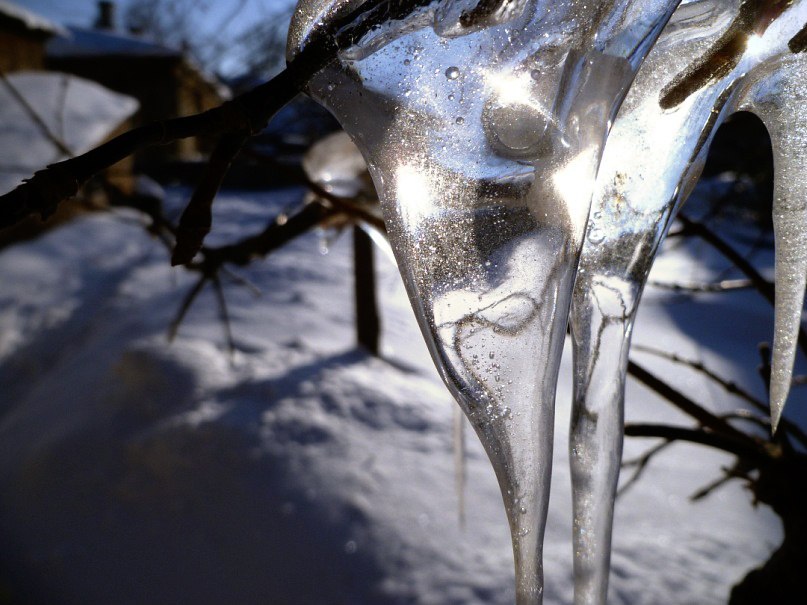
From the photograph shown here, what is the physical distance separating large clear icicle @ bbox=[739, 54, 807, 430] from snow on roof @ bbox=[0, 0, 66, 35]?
808 centimetres

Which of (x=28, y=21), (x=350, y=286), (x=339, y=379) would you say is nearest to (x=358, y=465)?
(x=339, y=379)

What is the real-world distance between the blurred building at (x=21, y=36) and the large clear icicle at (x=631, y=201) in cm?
773

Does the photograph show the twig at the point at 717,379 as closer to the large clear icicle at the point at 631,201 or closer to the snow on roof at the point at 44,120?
the large clear icicle at the point at 631,201

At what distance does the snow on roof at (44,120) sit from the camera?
4.47 meters

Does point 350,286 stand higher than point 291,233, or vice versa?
point 350,286

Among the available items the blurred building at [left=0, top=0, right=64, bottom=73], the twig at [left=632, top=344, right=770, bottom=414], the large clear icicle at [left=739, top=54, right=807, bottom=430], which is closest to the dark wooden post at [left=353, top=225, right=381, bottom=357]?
the twig at [left=632, top=344, right=770, bottom=414]

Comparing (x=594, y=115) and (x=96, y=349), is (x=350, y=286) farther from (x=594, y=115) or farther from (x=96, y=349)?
(x=594, y=115)

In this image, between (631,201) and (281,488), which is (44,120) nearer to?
(281,488)

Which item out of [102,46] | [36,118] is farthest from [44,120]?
[102,46]

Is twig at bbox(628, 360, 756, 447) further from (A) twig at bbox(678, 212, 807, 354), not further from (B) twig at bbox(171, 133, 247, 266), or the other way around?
(B) twig at bbox(171, 133, 247, 266)

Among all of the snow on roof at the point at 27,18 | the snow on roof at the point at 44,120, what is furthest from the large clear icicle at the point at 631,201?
the snow on roof at the point at 27,18

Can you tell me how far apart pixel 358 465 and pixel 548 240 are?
1993mm

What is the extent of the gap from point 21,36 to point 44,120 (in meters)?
3.77

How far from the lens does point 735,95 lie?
0.46 m
